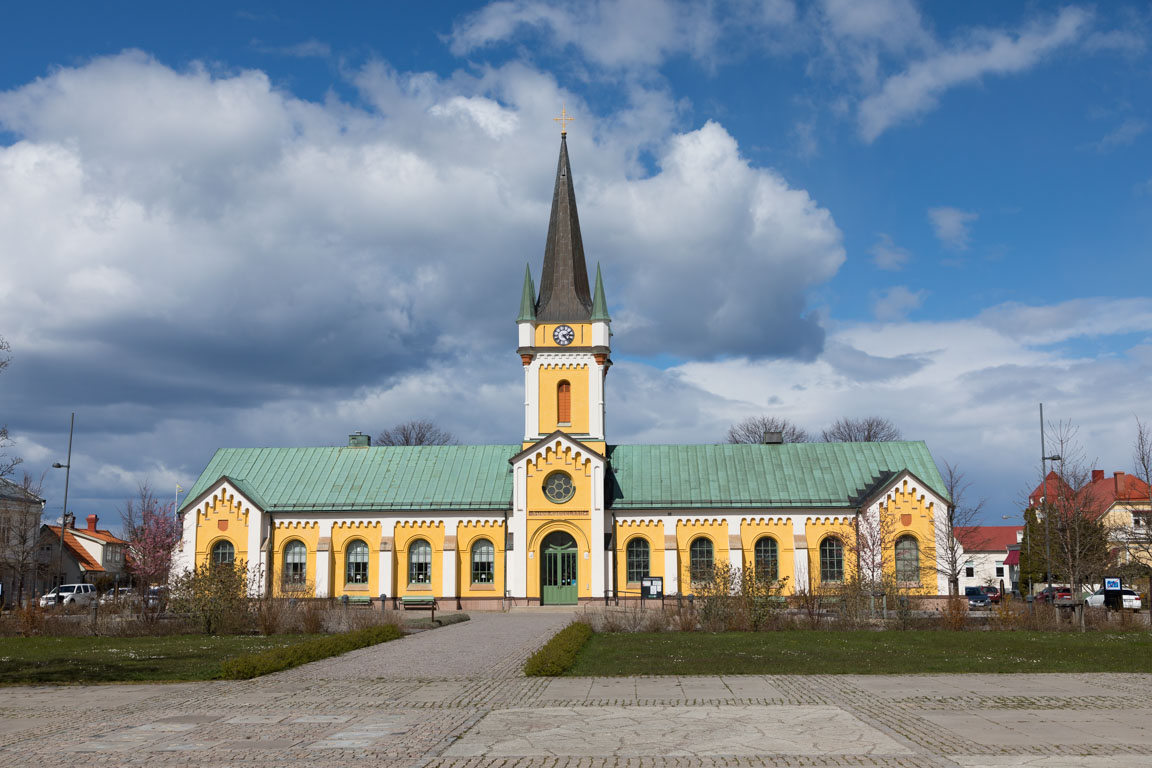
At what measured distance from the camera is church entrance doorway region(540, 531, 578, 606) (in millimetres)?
50469

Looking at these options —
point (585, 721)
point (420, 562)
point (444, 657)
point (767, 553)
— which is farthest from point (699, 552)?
point (585, 721)

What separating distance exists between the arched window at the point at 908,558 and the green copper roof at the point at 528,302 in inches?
840

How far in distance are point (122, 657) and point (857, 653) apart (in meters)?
15.9

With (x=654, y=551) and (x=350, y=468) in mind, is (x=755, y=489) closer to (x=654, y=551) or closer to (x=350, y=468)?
(x=654, y=551)

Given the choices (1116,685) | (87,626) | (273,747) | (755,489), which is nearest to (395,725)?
(273,747)

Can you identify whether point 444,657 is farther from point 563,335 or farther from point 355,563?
point 563,335

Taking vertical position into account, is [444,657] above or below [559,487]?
below

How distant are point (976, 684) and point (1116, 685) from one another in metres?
2.17

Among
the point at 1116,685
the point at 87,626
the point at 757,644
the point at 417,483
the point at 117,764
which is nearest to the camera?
the point at 117,764

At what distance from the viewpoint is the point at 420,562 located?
171ft

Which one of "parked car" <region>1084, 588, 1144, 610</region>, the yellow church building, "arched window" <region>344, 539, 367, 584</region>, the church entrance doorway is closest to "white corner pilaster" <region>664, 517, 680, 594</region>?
the yellow church building

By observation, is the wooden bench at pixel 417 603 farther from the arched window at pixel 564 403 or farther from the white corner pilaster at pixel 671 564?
the arched window at pixel 564 403

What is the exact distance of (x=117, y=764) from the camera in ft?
34.8

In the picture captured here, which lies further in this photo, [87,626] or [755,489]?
[755,489]
